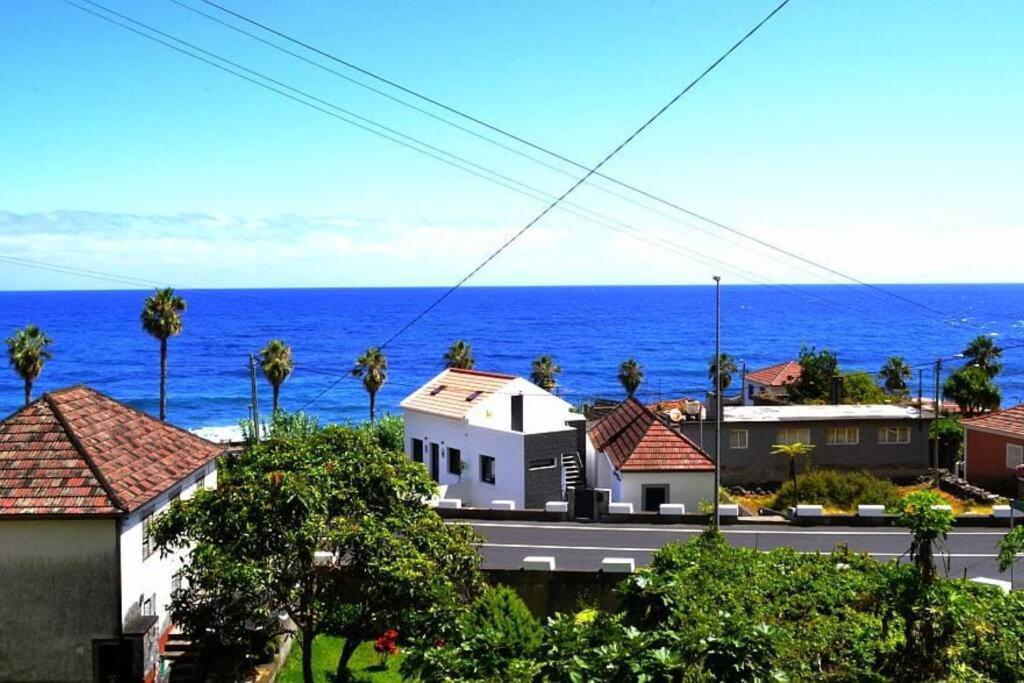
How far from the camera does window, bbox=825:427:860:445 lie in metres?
49.4

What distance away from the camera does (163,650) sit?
75.0 feet

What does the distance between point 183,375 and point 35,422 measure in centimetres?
12259

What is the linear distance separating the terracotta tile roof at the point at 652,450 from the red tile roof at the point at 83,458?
57.7 ft

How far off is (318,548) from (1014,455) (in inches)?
1419

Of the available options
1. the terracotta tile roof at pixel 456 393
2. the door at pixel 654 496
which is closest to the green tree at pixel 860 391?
the terracotta tile roof at pixel 456 393

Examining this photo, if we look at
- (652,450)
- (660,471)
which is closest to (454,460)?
(652,450)

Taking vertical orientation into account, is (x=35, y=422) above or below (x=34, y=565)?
above

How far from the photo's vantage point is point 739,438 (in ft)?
160

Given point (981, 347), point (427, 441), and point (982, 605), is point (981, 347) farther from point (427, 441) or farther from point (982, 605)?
point (982, 605)

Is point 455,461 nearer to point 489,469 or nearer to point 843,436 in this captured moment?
point 489,469

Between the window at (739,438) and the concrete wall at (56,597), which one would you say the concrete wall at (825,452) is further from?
the concrete wall at (56,597)

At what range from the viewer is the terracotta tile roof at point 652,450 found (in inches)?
1448

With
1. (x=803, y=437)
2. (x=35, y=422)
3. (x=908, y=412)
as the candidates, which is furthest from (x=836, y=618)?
(x=908, y=412)

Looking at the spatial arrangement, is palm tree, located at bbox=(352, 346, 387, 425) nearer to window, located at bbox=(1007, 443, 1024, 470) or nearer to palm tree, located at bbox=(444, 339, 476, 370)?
palm tree, located at bbox=(444, 339, 476, 370)
